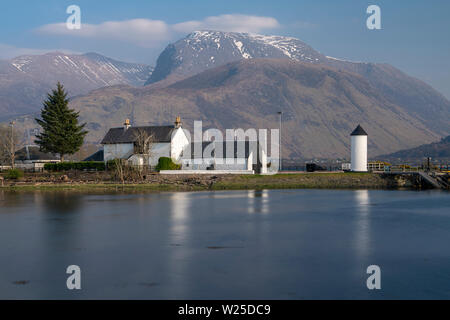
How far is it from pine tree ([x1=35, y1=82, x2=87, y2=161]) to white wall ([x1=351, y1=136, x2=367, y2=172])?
144 feet

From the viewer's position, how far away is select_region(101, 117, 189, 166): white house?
250 feet

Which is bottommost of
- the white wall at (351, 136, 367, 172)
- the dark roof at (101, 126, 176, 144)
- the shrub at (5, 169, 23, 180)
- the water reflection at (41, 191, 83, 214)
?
the water reflection at (41, 191, 83, 214)

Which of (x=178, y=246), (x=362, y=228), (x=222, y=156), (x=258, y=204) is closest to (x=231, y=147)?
(x=222, y=156)

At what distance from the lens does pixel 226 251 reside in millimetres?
21438

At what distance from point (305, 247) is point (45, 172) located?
57.5 meters

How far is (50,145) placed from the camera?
77.3 meters

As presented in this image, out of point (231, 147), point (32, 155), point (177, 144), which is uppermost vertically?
point (177, 144)

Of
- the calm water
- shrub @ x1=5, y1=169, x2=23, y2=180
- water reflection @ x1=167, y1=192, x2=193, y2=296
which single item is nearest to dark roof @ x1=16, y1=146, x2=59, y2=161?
shrub @ x1=5, y1=169, x2=23, y2=180

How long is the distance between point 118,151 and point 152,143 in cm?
653

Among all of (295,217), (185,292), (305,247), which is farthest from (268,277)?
(295,217)

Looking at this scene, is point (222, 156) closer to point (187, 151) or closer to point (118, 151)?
point (187, 151)

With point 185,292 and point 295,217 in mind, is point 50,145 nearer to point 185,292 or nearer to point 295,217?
point 295,217

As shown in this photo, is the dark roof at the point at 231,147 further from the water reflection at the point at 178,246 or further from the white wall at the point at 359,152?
the water reflection at the point at 178,246

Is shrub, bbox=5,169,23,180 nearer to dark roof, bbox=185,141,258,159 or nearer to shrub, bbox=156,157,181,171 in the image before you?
shrub, bbox=156,157,181,171
